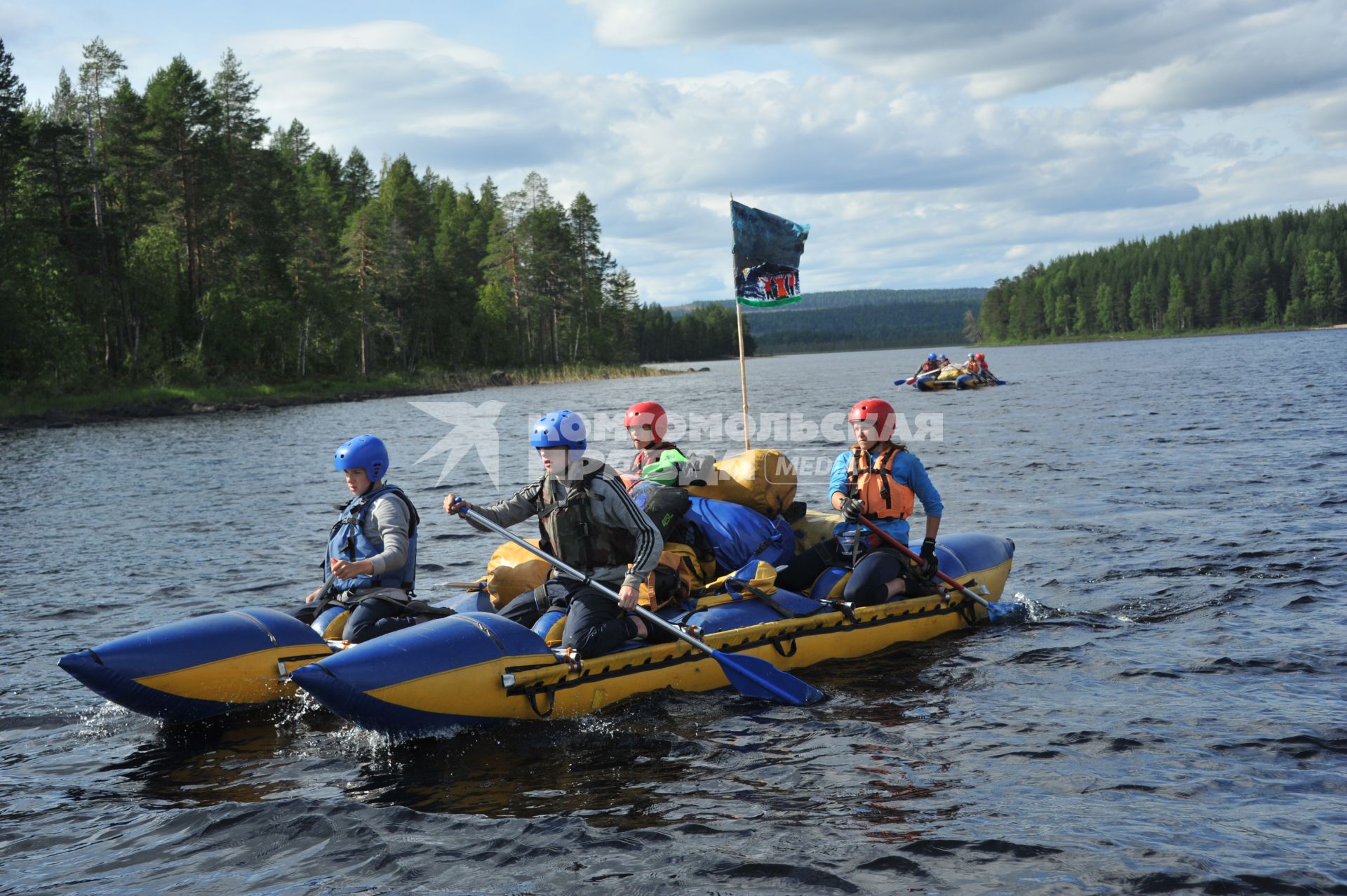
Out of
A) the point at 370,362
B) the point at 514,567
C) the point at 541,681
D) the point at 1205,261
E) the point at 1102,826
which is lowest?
the point at 1102,826

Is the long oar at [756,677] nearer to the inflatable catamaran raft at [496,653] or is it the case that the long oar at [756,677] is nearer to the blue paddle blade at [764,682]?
the blue paddle blade at [764,682]

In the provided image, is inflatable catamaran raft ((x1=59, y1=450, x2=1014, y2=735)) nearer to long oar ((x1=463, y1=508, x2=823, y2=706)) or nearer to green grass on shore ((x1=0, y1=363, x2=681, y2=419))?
long oar ((x1=463, y1=508, x2=823, y2=706))

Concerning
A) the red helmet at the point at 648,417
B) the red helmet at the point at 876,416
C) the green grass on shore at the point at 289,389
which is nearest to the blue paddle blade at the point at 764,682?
the red helmet at the point at 648,417

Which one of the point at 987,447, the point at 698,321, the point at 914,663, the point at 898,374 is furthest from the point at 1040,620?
the point at 698,321

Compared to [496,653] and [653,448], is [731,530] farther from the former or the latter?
[496,653]

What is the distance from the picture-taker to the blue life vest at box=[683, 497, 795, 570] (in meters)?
9.37

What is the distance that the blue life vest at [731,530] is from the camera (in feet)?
30.7

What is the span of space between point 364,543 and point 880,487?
466cm

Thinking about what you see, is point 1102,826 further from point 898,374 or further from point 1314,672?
point 898,374

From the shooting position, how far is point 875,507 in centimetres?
969

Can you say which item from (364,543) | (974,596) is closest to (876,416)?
(974,596)

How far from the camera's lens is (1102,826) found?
5.85 metres

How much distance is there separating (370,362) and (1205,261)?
411 feet

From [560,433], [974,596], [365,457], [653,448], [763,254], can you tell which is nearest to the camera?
[560,433]
